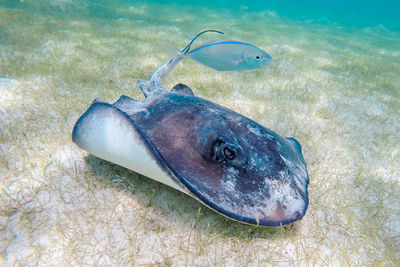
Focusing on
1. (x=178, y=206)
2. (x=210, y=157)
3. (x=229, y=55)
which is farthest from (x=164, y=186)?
(x=229, y=55)

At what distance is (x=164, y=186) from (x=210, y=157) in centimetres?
76

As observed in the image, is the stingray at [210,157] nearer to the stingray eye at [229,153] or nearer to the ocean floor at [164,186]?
the stingray eye at [229,153]

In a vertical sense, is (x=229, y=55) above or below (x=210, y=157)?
above

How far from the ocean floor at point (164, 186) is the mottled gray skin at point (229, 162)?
492 millimetres

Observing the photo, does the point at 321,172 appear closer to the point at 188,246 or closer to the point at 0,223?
the point at 188,246

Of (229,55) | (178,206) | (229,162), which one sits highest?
(229,55)

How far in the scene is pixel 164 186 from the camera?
7.25 feet

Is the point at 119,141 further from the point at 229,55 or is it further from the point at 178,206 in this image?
the point at 229,55

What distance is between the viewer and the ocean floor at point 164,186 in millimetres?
1744

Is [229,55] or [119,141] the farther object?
[229,55]

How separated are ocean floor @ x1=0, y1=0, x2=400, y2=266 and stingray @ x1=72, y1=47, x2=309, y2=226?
511 mm

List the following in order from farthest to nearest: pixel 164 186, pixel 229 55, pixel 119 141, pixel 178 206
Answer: pixel 229 55, pixel 164 186, pixel 178 206, pixel 119 141

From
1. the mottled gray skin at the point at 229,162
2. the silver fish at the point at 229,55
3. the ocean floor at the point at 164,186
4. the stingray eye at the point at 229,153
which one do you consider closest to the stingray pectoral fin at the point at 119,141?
the mottled gray skin at the point at 229,162

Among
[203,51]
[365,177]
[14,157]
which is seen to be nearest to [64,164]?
[14,157]
